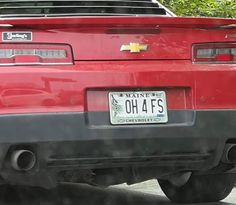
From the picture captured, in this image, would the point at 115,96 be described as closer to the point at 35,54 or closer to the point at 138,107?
the point at 138,107

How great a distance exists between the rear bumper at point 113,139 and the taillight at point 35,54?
36 cm

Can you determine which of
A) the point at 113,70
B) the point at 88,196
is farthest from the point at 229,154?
the point at 88,196

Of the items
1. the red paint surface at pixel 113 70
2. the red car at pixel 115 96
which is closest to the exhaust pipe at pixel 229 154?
the red car at pixel 115 96

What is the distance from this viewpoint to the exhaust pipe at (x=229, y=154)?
443 cm

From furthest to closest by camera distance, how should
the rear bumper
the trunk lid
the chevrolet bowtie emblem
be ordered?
the chevrolet bowtie emblem
the trunk lid
the rear bumper

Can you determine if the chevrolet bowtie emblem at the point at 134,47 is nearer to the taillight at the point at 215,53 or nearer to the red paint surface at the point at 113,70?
the red paint surface at the point at 113,70

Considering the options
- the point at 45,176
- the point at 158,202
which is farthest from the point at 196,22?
the point at 158,202

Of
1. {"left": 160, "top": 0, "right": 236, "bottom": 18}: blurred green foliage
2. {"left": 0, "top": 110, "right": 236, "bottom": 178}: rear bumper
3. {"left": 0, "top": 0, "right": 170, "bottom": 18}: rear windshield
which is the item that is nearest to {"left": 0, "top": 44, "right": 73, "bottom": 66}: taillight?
{"left": 0, "top": 110, "right": 236, "bottom": 178}: rear bumper

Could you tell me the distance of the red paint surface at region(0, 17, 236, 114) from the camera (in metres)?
3.91

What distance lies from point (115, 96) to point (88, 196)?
2269 millimetres

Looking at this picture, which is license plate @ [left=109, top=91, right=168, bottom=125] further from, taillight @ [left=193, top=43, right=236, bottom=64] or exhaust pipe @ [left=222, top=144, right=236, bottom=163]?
exhaust pipe @ [left=222, top=144, right=236, bottom=163]

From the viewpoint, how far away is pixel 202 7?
30.7ft

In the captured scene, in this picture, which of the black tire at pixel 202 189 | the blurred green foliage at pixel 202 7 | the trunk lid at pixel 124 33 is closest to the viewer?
the trunk lid at pixel 124 33

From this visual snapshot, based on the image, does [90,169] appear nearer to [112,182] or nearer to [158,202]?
[112,182]
